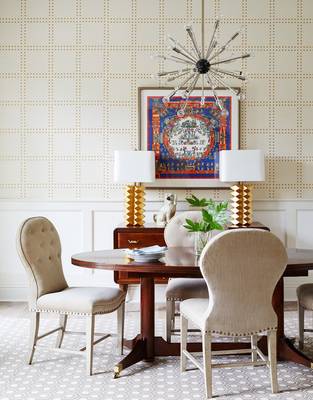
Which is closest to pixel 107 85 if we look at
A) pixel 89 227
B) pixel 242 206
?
pixel 89 227

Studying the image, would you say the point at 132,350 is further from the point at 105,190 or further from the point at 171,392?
the point at 105,190

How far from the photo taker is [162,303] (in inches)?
215

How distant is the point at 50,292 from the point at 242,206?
2.20 metres

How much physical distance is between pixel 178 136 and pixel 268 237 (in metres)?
2.76

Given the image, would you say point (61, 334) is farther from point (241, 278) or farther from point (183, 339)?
point (241, 278)

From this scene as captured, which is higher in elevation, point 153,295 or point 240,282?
point 240,282

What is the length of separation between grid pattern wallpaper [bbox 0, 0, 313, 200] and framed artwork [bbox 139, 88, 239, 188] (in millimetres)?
143

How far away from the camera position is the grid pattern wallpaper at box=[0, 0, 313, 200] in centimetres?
554

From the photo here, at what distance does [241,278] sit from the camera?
9.58 ft

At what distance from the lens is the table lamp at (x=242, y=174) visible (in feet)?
16.6

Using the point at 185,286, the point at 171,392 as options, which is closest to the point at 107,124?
the point at 185,286

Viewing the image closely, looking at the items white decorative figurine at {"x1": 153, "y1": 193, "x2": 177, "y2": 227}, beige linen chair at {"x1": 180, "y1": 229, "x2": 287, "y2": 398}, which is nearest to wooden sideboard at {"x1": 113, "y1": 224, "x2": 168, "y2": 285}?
white decorative figurine at {"x1": 153, "y1": 193, "x2": 177, "y2": 227}

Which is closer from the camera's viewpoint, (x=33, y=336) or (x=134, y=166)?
(x=33, y=336)

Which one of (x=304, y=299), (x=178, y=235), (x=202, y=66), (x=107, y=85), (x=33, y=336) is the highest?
(x=107, y=85)
